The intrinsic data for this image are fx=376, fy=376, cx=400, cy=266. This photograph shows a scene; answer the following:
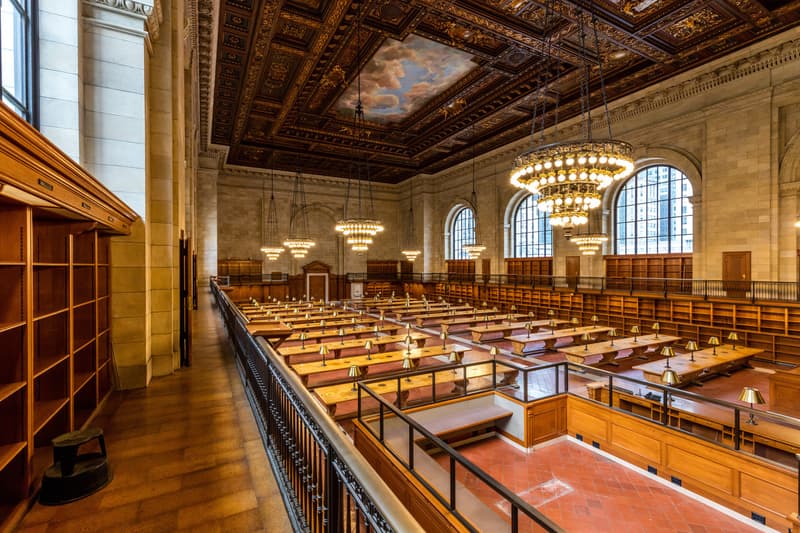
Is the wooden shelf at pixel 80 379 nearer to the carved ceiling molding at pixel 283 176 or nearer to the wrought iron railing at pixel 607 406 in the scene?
the wrought iron railing at pixel 607 406

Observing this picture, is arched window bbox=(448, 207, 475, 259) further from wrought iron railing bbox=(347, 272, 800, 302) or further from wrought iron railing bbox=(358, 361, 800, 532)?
wrought iron railing bbox=(358, 361, 800, 532)

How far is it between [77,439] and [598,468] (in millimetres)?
6176

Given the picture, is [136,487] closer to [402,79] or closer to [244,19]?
[244,19]

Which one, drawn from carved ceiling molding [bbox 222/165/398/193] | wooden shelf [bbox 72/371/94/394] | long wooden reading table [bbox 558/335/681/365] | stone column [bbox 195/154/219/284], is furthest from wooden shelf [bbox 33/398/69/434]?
carved ceiling molding [bbox 222/165/398/193]

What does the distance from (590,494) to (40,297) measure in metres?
6.30

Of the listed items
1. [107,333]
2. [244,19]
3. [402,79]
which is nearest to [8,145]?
[107,333]

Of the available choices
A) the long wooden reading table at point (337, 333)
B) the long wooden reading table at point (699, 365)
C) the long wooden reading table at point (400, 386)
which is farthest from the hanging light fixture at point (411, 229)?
the long wooden reading table at point (400, 386)

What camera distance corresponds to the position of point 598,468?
5539mm

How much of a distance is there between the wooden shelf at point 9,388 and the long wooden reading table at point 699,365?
8190mm

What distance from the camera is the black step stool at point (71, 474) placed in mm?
2191

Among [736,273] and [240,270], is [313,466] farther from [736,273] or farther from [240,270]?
[240,270]

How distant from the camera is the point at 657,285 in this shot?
13.4 m

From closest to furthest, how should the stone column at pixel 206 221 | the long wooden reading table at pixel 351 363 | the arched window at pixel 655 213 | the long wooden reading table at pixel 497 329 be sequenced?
the long wooden reading table at pixel 351 363 → the long wooden reading table at pixel 497 329 → the arched window at pixel 655 213 → the stone column at pixel 206 221

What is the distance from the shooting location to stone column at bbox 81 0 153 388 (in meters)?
4.32
